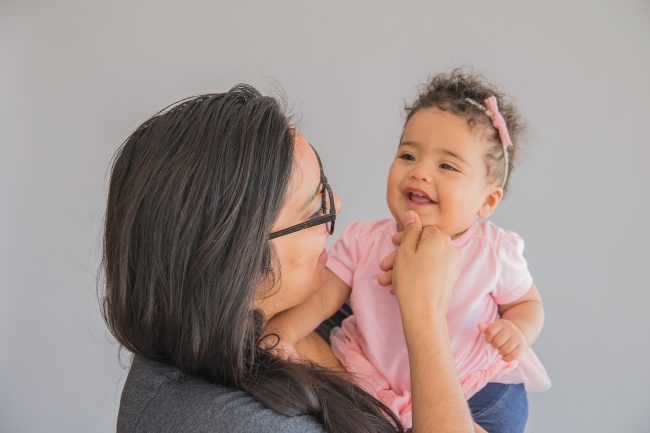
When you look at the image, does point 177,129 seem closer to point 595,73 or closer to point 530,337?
point 530,337

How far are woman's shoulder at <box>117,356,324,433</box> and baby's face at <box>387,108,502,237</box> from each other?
0.60 metres

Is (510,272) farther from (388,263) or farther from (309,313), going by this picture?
(309,313)

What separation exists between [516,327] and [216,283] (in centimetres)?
77

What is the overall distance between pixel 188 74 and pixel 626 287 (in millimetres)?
1830

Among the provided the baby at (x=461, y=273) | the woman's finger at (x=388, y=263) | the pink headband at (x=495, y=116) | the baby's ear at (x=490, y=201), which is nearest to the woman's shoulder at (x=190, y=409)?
the baby at (x=461, y=273)

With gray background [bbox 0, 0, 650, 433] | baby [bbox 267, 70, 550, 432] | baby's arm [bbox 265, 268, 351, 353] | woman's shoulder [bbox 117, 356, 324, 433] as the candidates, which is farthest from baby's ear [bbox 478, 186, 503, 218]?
woman's shoulder [bbox 117, 356, 324, 433]

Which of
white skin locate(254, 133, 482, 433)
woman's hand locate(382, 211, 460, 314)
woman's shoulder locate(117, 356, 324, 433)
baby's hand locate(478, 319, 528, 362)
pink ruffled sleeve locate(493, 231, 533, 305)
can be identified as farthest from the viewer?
pink ruffled sleeve locate(493, 231, 533, 305)

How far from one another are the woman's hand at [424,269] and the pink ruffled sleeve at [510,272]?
21 cm

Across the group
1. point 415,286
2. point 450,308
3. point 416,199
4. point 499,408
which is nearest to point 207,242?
point 415,286

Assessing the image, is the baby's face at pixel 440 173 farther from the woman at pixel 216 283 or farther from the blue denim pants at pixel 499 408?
the blue denim pants at pixel 499 408

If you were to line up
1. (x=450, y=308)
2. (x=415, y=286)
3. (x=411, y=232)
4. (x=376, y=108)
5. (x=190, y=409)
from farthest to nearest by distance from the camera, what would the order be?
1. (x=376, y=108)
2. (x=450, y=308)
3. (x=411, y=232)
4. (x=415, y=286)
5. (x=190, y=409)

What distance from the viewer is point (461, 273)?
138cm

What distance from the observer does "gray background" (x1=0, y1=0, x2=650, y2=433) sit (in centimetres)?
191

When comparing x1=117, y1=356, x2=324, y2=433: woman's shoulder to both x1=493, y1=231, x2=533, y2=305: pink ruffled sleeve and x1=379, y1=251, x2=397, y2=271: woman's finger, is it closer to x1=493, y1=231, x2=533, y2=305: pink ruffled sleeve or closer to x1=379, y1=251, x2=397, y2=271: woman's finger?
x1=379, y1=251, x2=397, y2=271: woman's finger
